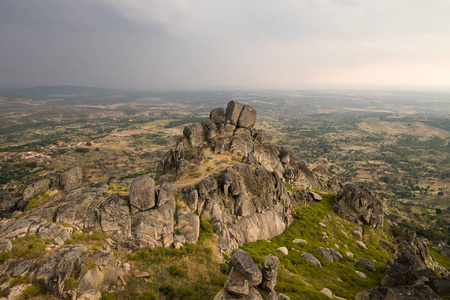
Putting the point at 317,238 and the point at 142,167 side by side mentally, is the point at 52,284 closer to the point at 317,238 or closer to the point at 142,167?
the point at 317,238

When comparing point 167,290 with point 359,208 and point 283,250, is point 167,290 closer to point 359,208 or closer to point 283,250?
point 283,250

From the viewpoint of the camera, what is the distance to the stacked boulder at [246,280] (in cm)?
1602

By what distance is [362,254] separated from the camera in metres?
39.7

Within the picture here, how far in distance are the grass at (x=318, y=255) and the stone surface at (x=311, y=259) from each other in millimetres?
829

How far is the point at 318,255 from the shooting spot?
35.2 m

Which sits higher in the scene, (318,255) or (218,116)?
(218,116)

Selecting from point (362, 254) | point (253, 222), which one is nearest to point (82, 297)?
point (253, 222)

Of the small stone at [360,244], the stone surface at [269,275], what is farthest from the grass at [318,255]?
the stone surface at [269,275]

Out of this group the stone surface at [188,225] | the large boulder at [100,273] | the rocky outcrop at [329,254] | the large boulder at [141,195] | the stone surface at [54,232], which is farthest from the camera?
the rocky outcrop at [329,254]

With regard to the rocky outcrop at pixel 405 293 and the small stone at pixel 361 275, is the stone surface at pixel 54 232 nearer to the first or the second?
the rocky outcrop at pixel 405 293

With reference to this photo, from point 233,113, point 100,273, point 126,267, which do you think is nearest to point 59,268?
point 100,273

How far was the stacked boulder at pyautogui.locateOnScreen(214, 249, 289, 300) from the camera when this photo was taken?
16.0 m

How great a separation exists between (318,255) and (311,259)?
2885 millimetres

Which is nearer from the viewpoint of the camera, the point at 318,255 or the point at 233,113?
the point at 318,255
